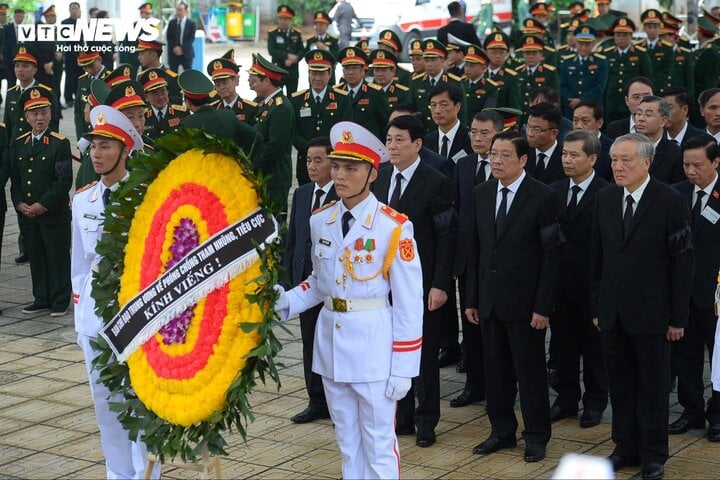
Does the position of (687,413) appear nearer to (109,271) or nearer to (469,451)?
(469,451)

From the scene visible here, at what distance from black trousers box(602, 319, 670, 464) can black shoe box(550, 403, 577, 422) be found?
88 centimetres

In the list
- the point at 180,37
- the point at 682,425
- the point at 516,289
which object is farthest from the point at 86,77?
the point at 180,37

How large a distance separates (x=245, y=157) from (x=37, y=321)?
612 cm

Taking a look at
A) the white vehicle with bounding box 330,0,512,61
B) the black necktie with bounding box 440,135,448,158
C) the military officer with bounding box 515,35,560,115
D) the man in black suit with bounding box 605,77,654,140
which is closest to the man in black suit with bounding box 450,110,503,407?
the black necktie with bounding box 440,135,448,158

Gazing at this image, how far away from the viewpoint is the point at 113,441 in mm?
6230

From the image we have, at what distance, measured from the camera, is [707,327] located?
754 centimetres

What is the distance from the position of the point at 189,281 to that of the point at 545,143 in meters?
3.75

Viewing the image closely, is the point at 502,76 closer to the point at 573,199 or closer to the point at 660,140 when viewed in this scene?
the point at 660,140

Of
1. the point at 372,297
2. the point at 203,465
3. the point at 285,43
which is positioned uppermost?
the point at 285,43

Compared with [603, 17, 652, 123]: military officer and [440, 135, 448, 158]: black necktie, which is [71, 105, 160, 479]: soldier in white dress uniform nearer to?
[440, 135, 448, 158]: black necktie

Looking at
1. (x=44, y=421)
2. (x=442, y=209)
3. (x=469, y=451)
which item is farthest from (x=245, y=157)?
(x=44, y=421)

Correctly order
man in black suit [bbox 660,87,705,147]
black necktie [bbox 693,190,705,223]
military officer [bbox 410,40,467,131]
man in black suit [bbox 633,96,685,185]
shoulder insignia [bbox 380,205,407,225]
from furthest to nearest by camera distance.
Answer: military officer [bbox 410,40,467,131] < man in black suit [bbox 660,87,705,147] < man in black suit [bbox 633,96,685,185] < black necktie [bbox 693,190,705,223] < shoulder insignia [bbox 380,205,407,225]

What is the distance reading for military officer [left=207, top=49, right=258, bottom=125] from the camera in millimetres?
12148

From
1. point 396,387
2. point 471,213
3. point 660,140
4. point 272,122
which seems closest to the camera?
point 396,387
